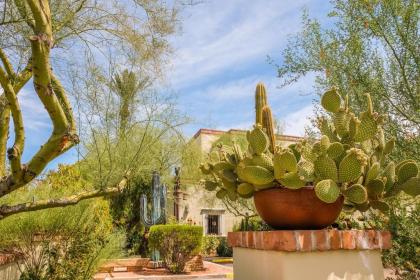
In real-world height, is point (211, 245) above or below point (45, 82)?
below

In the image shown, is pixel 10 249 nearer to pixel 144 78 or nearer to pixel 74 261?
pixel 74 261

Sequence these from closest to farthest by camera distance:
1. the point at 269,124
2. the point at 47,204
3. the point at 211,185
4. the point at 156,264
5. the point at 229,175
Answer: the point at 229,175 < the point at 269,124 < the point at 211,185 < the point at 47,204 < the point at 156,264

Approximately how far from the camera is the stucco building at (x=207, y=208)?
24453 millimetres

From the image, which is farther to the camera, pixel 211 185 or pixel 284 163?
pixel 211 185

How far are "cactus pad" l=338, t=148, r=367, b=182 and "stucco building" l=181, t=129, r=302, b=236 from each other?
836 inches

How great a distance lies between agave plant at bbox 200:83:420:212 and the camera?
257 cm

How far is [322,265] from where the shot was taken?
95.3 inches

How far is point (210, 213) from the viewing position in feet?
83.4

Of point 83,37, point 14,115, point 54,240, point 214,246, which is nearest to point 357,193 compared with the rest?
point 14,115

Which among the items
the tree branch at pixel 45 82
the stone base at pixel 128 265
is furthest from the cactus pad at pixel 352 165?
the stone base at pixel 128 265

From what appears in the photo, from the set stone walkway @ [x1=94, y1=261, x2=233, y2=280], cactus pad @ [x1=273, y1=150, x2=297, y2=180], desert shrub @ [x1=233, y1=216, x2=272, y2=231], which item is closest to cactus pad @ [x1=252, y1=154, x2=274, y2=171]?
cactus pad @ [x1=273, y1=150, x2=297, y2=180]

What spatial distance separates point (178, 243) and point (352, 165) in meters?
11.0

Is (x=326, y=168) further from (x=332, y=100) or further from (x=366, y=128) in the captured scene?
(x=332, y=100)

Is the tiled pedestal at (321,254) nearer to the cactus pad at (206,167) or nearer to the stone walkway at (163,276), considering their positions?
the cactus pad at (206,167)
